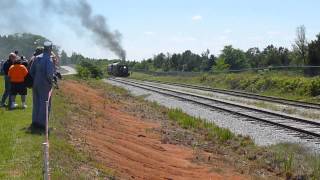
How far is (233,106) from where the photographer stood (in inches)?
1136

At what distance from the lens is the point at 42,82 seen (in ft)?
39.9

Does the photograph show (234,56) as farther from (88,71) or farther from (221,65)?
(88,71)

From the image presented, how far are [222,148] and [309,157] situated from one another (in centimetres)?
303

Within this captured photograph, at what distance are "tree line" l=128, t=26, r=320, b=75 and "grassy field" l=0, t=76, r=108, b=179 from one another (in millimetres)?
48599

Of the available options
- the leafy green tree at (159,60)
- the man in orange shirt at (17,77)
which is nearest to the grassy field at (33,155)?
the man in orange shirt at (17,77)

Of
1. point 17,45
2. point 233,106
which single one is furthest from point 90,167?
point 17,45

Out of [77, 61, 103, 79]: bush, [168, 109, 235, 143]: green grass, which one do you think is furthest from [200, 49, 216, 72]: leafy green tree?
[168, 109, 235, 143]: green grass

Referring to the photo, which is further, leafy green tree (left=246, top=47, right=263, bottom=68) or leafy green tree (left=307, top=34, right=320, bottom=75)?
leafy green tree (left=246, top=47, right=263, bottom=68)

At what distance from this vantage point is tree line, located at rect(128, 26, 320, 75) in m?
78.9

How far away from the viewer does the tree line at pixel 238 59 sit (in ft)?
259

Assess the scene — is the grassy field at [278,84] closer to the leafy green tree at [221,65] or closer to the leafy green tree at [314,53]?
the leafy green tree at [314,53]

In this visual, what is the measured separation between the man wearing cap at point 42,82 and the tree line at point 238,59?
48.5m

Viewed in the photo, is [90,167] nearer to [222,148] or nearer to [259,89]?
[222,148]

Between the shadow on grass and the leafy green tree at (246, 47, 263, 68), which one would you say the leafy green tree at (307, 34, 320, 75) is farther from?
the shadow on grass
